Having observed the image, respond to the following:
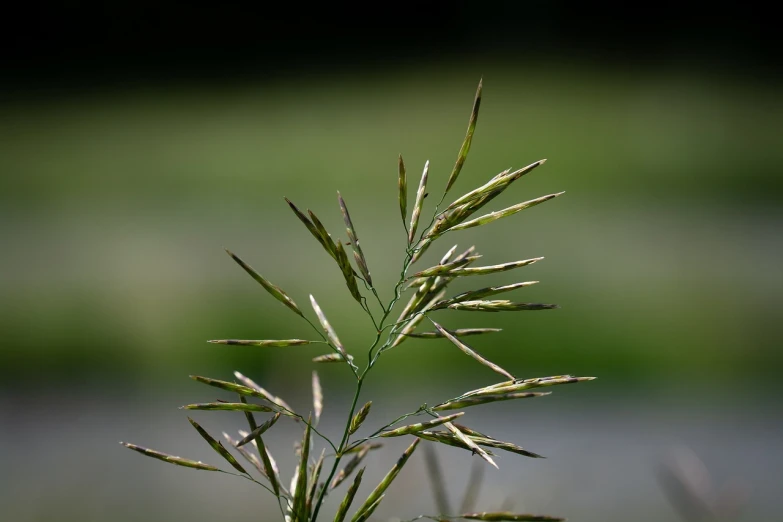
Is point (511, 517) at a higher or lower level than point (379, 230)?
lower

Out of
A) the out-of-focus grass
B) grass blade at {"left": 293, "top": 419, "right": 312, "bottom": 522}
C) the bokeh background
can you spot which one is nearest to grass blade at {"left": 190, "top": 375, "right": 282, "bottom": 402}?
grass blade at {"left": 293, "top": 419, "right": 312, "bottom": 522}

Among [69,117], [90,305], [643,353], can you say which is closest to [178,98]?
[69,117]

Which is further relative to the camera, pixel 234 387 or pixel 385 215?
pixel 385 215

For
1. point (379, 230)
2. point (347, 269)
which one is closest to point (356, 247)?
point (347, 269)

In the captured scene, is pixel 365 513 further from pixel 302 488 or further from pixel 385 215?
pixel 385 215

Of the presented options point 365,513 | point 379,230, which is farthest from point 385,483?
point 379,230

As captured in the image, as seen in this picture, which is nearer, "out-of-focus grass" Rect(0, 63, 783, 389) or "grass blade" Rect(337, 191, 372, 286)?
"grass blade" Rect(337, 191, 372, 286)

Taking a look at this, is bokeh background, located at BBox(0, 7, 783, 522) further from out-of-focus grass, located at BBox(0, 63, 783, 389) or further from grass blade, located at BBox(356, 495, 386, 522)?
grass blade, located at BBox(356, 495, 386, 522)
